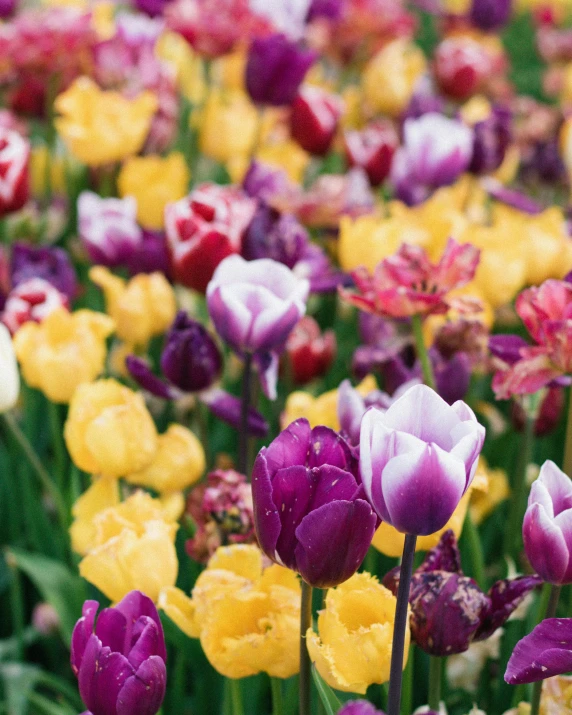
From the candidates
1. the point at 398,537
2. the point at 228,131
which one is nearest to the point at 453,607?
the point at 398,537

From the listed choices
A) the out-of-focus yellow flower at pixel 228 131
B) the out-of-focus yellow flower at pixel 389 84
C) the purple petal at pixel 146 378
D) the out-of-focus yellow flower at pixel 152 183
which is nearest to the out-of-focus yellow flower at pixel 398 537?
the purple petal at pixel 146 378

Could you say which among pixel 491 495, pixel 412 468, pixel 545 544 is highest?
pixel 412 468

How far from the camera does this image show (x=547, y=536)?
0.60m

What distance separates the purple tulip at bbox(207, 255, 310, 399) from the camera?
0.86m

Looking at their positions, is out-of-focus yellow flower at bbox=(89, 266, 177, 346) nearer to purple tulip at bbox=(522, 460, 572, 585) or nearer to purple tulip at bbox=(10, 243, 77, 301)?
purple tulip at bbox=(10, 243, 77, 301)

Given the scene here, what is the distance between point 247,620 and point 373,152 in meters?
1.14

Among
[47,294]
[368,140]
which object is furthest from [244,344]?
[368,140]

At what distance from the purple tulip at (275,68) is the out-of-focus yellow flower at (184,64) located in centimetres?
64

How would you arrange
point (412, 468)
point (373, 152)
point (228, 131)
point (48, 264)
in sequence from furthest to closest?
point (228, 131)
point (373, 152)
point (48, 264)
point (412, 468)

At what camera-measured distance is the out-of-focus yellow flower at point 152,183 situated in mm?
1559

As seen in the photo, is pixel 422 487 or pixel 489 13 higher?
pixel 422 487

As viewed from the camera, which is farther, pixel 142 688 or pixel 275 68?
pixel 275 68

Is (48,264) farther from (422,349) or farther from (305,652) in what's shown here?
(305,652)

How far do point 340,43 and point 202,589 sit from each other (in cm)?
197
